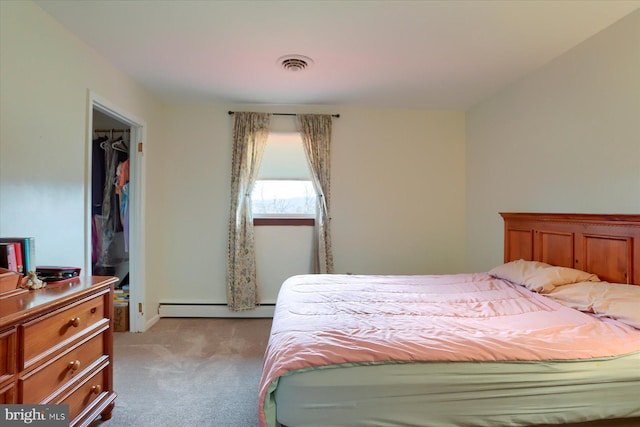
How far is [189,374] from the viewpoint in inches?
88.8

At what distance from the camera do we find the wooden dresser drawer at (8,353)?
107 centimetres

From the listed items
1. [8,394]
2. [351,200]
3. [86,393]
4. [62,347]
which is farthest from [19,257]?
[351,200]

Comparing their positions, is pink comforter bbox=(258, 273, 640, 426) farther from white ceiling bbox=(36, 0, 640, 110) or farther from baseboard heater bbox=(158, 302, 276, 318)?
white ceiling bbox=(36, 0, 640, 110)

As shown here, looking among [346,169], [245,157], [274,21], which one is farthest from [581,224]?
[245,157]

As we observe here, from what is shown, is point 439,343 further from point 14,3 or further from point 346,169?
point 14,3

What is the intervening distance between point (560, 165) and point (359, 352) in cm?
225

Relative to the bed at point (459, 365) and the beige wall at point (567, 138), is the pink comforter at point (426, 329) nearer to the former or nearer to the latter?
the bed at point (459, 365)

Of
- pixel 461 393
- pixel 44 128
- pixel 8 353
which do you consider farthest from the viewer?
pixel 44 128

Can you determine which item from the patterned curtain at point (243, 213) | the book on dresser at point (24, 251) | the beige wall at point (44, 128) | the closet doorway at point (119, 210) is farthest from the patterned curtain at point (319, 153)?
the book on dresser at point (24, 251)

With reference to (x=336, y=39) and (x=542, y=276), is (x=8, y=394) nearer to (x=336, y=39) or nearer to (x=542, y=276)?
(x=336, y=39)

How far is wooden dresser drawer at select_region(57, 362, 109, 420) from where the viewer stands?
1.42m

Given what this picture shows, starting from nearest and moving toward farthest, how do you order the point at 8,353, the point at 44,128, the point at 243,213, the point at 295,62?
the point at 8,353 < the point at 44,128 < the point at 295,62 < the point at 243,213

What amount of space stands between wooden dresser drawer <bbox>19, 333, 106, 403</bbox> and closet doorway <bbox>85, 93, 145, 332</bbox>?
1.52 m

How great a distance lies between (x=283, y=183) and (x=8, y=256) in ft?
8.25
